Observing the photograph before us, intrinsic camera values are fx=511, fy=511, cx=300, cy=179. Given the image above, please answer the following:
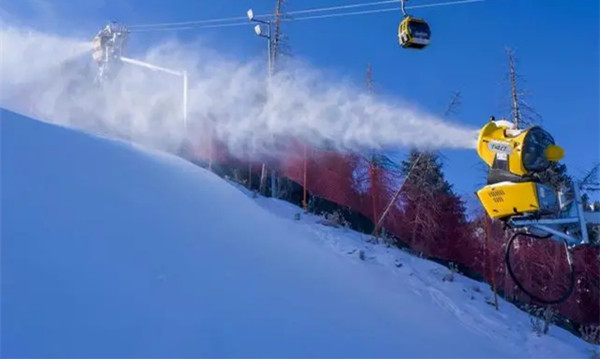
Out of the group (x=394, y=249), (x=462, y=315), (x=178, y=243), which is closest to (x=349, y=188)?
(x=394, y=249)

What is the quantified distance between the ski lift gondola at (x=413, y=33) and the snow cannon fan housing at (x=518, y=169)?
2.91 meters

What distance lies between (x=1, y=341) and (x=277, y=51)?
19.8 m

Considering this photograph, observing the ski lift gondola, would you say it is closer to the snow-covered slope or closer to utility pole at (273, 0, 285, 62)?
the snow-covered slope

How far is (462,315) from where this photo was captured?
8.16 metres

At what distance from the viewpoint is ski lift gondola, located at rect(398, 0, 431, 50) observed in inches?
294

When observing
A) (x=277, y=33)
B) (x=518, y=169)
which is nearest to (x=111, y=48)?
(x=277, y=33)

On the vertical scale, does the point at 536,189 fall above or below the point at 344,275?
above

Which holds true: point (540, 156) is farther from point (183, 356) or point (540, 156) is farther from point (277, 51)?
point (277, 51)

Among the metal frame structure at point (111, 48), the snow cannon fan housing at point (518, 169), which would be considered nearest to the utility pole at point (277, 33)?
the metal frame structure at point (111, 48)

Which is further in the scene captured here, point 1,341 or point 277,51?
point 277,51

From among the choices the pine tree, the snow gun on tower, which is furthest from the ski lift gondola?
the pine tree

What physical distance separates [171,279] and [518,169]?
133 inches

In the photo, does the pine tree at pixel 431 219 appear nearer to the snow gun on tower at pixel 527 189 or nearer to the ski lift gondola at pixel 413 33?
the ski lift gondola at pixel 413 33

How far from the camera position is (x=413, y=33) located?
24.5 feet
